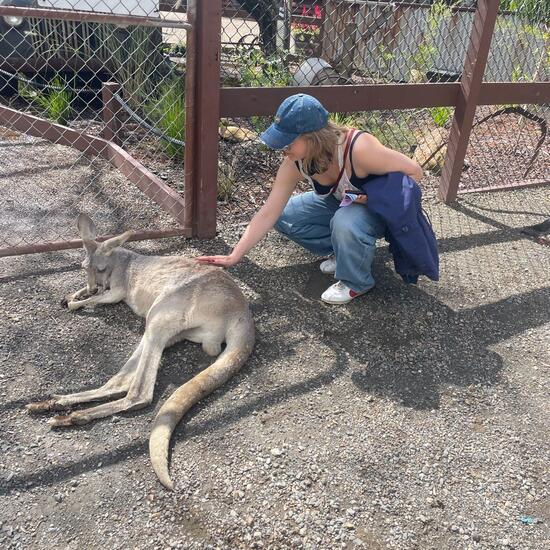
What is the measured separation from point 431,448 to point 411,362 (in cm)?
69

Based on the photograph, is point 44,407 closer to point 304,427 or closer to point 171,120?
point 304,427

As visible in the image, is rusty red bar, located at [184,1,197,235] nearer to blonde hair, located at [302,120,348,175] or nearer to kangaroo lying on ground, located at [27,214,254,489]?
kangaroo lying on ground, located at [27,214,254,489]

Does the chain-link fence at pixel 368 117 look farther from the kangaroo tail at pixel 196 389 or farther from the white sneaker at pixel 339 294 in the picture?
the kangaroo tail at pixel 196 389

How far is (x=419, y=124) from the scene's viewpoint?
7.89m

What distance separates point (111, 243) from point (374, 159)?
167 centimetres

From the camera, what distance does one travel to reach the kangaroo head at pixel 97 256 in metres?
3.56

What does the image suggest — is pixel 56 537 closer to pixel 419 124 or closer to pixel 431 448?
pixel 431 448

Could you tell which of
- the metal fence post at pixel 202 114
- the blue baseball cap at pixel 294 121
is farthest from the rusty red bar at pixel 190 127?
the blue baseball cap at pixel 294 121

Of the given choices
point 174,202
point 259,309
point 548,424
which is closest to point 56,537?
point 259,309

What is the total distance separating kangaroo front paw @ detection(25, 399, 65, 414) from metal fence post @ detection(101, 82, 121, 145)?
132 inches

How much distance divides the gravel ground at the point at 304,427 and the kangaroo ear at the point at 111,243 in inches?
14.1

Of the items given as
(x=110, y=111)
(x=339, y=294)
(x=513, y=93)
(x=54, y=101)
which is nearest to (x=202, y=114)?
(x=339, y=294)

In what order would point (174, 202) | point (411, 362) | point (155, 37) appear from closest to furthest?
point (411, 362)
point (174, 202)
point (155, 37)

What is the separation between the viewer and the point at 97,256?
3596 mm
